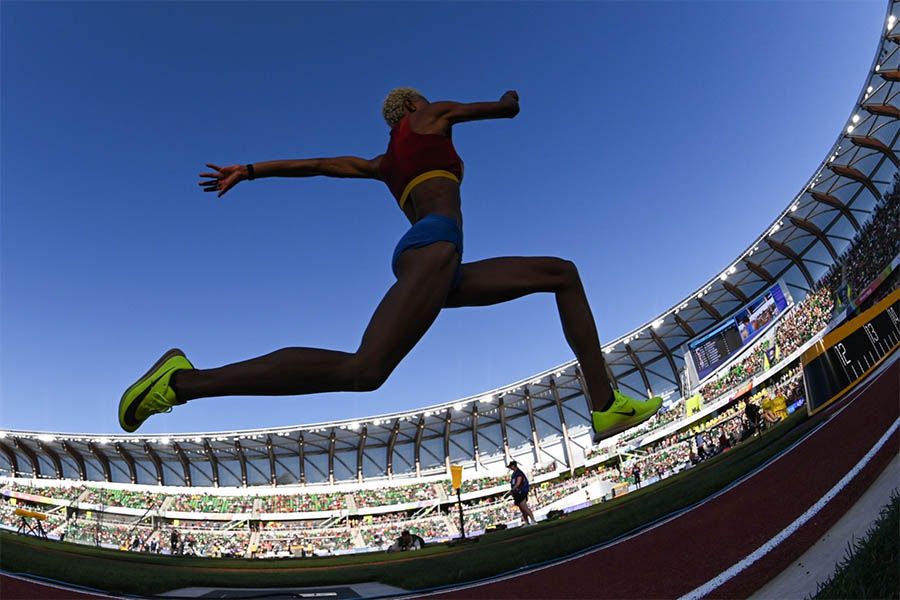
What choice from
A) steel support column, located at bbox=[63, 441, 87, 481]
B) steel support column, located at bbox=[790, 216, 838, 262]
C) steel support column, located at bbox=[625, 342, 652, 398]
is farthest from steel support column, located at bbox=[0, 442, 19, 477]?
steel support column, located at bbox=[790, 216, 838, 262]

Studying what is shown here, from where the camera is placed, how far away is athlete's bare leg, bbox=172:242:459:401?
237 cm

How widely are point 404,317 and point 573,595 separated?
1.83 m

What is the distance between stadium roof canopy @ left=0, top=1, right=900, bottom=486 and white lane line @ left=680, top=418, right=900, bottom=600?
127 ft

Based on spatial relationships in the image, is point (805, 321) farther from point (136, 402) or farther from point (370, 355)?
point (136, 402)

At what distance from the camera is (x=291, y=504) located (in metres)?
53.4

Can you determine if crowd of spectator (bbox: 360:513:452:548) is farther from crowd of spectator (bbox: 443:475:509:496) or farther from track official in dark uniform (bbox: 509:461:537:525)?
track official in dark uniform (bbox: 509:461:537:525)

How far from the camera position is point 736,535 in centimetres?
280

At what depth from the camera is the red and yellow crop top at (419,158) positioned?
107 inches

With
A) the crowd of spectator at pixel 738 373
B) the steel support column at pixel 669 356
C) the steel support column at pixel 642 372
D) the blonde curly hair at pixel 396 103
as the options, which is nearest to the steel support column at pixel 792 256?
the crowd of spectator at pixel 738 373

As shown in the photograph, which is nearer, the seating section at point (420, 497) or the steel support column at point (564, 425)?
the seating section at point (420, 497)

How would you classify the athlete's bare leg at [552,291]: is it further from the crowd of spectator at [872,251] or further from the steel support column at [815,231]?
the steel support column at [815,231]

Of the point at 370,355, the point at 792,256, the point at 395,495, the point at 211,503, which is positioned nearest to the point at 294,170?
the point at 370,355

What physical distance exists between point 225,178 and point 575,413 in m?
52.1

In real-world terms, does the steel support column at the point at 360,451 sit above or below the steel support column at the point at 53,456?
below
